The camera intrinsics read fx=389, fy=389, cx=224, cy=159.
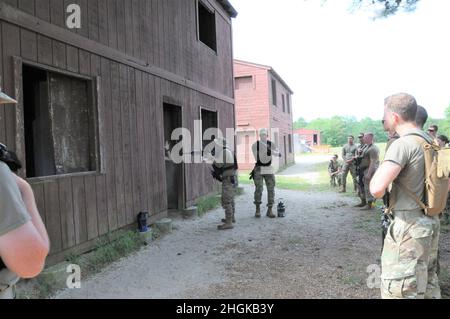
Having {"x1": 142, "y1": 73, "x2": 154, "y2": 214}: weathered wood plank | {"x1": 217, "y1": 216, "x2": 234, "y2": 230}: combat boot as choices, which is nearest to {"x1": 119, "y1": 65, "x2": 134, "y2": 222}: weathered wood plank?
{"x1": 142, "y1": 73, "x2": 154, "y2": 214}: weathered wood plank

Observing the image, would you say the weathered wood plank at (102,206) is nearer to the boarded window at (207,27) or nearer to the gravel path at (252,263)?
the gravel path at (252,263)

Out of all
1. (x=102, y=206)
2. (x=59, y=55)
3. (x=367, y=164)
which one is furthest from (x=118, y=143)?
(x=367, y=164)

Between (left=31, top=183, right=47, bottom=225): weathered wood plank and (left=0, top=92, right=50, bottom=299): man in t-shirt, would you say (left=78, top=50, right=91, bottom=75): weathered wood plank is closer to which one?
(left=31, top=183, right=47, bottom=225): weathered wood plank

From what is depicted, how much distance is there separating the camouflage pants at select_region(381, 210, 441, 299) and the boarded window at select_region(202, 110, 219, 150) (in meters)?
8.05

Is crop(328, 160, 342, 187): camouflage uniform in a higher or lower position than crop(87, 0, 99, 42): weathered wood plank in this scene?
lower

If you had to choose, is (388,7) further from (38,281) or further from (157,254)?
(38,281)

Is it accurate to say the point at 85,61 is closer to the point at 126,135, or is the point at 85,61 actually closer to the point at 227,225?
the point at 126,135

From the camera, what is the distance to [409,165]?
284 cm

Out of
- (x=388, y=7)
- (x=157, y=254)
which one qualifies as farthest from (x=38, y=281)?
(x=388, y=7)

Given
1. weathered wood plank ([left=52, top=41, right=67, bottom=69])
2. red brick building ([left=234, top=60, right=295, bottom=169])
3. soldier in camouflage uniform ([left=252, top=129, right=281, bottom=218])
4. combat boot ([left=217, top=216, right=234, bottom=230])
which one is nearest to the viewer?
weathered wood plank ([left=52, top=41, right=67, bottom=69])

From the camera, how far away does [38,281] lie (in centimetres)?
416

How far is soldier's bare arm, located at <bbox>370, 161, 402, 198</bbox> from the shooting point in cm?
275

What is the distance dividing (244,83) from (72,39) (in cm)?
1860
